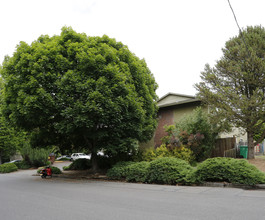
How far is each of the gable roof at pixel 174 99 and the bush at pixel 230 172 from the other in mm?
10230

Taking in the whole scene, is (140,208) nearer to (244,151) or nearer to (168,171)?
(168,171)

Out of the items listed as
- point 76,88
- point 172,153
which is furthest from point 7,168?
point 172,153

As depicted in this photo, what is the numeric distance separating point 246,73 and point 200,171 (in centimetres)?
959

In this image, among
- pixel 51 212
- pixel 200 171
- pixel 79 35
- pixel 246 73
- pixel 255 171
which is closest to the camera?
pixel 51 212

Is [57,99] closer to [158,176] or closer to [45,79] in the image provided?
[45,79]

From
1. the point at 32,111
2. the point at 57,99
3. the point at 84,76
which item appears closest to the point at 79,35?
the point at 84,76

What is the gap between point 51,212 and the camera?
19.8 ft

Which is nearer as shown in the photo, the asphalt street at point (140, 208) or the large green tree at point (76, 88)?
the asphalt street at point (140, 208)

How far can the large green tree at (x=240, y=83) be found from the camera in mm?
16062

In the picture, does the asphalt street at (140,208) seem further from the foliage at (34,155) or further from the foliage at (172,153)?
the foliage at (34,155)

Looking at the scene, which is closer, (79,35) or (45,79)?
(45,79)

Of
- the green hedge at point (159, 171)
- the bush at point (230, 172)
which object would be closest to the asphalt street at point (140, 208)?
the bush at point (230, 172)

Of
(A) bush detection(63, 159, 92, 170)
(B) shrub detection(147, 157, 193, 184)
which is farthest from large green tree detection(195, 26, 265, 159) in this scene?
(A) bush detection(63, 159, 92, 170)

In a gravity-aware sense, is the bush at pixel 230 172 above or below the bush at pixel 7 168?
above
